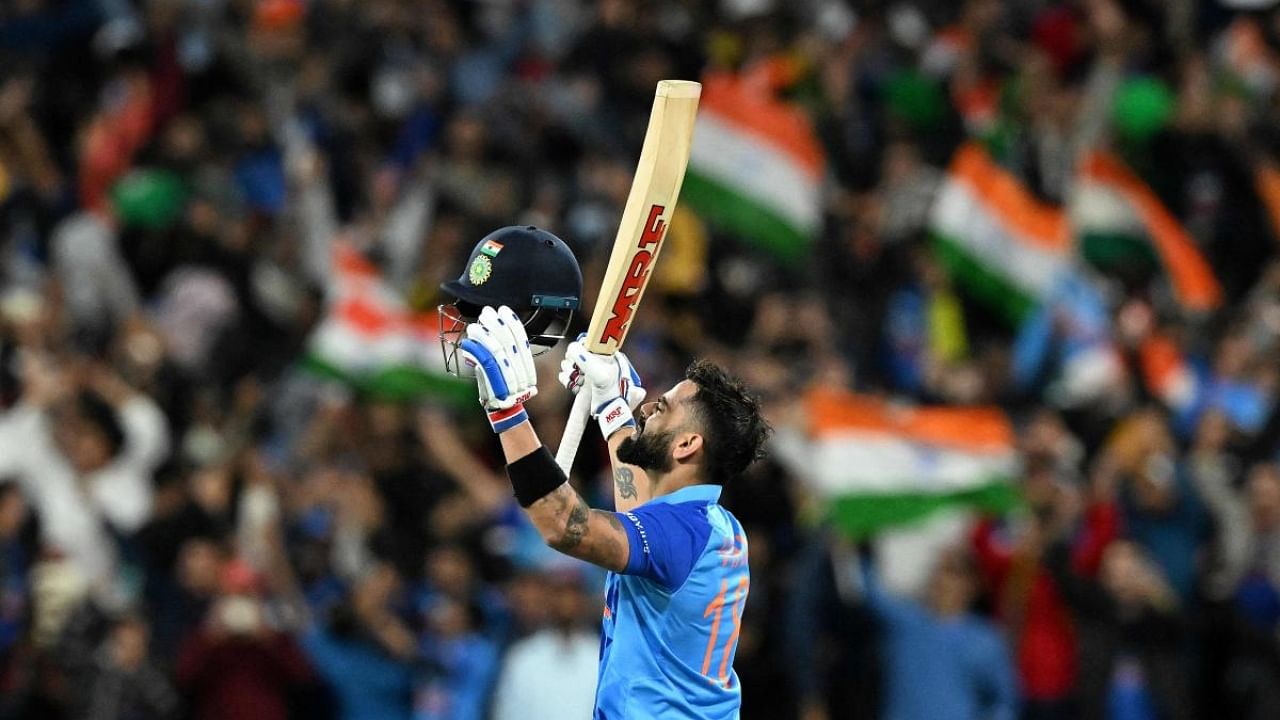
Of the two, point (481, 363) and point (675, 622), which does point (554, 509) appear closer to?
point (481, 363)

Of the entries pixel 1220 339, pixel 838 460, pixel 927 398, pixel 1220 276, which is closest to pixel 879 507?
pixel 838 460

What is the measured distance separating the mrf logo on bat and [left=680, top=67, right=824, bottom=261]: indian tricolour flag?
24.2 ft

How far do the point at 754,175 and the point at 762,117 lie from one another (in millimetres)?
529

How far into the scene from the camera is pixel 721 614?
7.50m

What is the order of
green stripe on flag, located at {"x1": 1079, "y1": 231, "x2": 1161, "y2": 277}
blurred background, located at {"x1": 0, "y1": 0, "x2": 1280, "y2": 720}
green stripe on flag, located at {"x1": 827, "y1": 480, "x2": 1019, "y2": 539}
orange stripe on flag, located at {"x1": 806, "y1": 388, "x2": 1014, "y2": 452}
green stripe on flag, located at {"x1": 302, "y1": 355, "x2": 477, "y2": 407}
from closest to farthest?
blurred background, located at {"x1": 0, "y1": 0, "x2": 1280, "y2": 720} → green stripe on flag, located at {"x1": 827, "y1": 480, "x2": 1019, "y2": 539} → orange stripe on flag, located at {"x1": 806, "y1": 388, "x2": 1014, "y2": 452} → green stripe on flag, located at {"x1": 302, "y1": 355, "x2": 477, "y2": 407} → green stripe on flag, located at {"x1": 1079, "y1": 231, "x2": 1161, "y2": 277}

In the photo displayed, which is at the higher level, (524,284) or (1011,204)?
(1011,204)

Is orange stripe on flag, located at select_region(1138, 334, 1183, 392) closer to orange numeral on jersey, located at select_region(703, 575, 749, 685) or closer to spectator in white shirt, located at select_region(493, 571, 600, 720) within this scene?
spectator in white shirt, located at select_region(493, 571, 600, 720)

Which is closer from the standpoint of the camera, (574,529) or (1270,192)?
(574,529)

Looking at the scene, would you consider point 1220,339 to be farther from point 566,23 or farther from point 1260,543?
point 566,23

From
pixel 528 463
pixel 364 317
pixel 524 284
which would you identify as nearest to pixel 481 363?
pixel 528 463

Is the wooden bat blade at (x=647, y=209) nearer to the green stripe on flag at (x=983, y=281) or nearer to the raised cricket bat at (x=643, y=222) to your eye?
the raised cricket bat at (x=643, y=222)

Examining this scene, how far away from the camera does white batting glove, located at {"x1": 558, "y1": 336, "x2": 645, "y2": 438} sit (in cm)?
771

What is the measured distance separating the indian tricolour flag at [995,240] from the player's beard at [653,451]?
8332 mm

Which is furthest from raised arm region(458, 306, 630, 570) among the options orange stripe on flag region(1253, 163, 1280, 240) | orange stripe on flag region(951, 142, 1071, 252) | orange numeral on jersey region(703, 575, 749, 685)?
orange stripe on flag region(1253, 163, 1280, 240)
